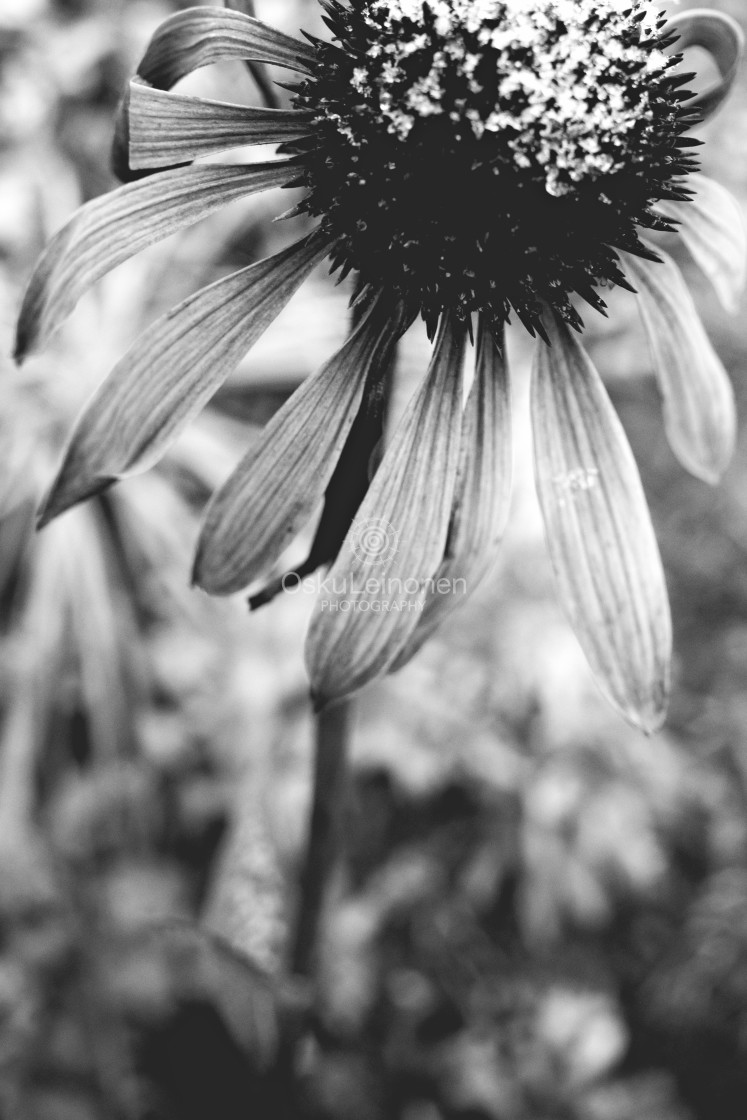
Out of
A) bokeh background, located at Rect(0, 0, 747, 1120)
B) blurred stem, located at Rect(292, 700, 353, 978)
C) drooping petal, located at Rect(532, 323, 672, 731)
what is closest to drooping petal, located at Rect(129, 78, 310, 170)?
drooping petal, located at Rect(532, 323, 672, 731)

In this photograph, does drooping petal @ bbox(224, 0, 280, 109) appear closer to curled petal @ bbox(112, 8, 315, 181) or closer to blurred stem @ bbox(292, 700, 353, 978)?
curled petal @ bbox(112, 8, 315, 181)

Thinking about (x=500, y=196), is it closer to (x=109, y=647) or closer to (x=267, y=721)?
(x=267, y=721)

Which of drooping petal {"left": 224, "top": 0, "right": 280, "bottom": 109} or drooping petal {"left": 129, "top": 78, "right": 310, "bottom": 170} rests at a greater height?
drooping petal {"left": 224, "top": 0, "right": 280, "bottom": 109}

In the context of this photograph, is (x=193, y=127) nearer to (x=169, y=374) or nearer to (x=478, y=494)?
(x=169, y=374)

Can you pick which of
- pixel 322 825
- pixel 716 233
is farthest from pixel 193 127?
pixel 322 825

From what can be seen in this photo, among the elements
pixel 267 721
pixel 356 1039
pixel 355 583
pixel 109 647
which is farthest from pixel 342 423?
pixel 109 647

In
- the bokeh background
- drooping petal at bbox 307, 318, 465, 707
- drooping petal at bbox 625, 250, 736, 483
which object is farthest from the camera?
the bokeh background

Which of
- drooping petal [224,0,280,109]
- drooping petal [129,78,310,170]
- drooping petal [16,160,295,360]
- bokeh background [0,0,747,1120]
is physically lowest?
bokeh background [0,0,747,1120]
